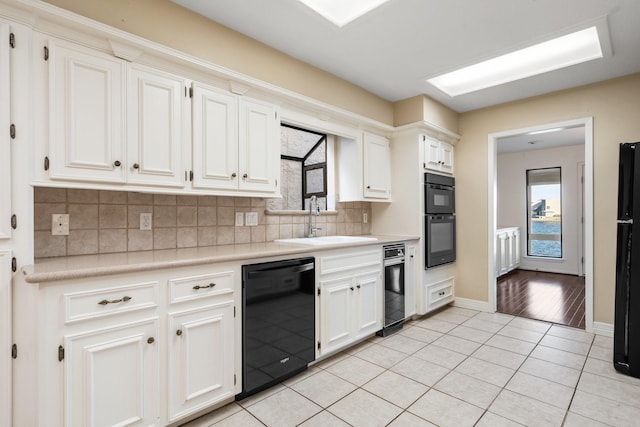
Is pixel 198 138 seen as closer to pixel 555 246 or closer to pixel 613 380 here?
pixel 613 380

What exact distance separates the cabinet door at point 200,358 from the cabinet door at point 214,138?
84 centimetres

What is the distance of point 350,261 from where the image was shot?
108 inches

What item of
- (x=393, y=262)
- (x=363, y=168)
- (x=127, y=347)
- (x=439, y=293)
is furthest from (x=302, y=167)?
(x=127, y=347)

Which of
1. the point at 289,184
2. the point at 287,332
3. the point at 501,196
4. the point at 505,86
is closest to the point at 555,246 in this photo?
the point at 501,196

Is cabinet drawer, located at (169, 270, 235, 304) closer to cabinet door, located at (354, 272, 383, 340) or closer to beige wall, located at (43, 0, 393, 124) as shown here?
cabinet door, located at (354, 272, 383, 340)

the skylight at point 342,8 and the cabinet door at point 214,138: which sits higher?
the skylight at point 342,8

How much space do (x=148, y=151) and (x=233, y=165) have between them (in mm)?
566

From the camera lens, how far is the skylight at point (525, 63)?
273 centimetres

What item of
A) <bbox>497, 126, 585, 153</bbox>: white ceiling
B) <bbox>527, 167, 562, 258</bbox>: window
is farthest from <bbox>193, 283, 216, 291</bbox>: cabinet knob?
<bbox>527, 167, 562, 258</bbox>: window

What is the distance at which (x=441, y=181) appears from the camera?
390 centimetres

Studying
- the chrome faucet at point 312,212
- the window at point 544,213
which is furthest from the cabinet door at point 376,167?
the window at point 544,213

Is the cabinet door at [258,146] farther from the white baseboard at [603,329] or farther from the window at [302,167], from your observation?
the white baseboard at [603,329]

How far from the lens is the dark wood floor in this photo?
3.79 metres

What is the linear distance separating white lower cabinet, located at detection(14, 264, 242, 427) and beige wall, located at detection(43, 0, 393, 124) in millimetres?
1438
